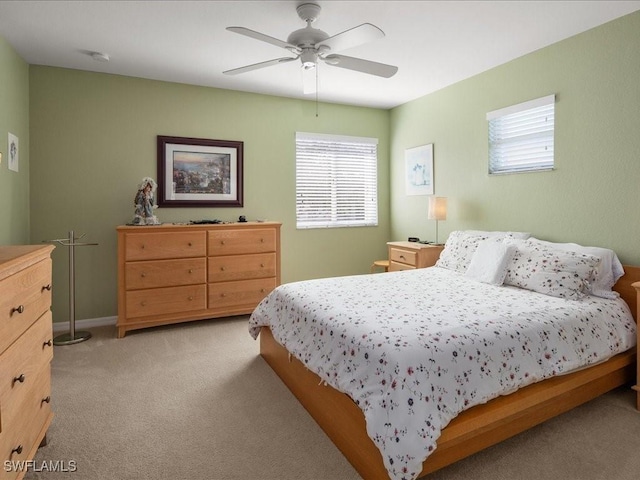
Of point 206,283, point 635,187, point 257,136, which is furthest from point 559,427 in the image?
point 257,136

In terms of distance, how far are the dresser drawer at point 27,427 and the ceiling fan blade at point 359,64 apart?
2488 millimetres

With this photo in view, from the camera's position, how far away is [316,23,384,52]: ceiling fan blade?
2.25 metres

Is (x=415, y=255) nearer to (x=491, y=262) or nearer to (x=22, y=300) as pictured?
(x=491, y=262)

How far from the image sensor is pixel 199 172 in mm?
4453

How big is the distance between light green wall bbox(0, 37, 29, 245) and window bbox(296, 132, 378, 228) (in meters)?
2.84

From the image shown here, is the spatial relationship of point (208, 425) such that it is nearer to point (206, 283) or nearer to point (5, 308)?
point (5, 308)

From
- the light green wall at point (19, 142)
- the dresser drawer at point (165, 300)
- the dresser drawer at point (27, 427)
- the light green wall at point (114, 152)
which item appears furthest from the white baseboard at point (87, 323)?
the dresser drawer at point (27, 427)

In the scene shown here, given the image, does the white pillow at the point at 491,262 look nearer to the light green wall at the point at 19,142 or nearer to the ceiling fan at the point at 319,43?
the ceiling fan at the point at 319,43

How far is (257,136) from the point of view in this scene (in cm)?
474

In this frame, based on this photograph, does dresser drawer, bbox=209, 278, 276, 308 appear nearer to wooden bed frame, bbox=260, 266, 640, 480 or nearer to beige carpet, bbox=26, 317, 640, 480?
beige carpet, bbox=26, 317, 640, 480

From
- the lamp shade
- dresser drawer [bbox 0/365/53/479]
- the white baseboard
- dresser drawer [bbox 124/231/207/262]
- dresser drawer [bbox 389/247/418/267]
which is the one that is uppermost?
the lamp shade

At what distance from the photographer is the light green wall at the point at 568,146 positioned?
2863 mm

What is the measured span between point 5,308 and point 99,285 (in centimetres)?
289

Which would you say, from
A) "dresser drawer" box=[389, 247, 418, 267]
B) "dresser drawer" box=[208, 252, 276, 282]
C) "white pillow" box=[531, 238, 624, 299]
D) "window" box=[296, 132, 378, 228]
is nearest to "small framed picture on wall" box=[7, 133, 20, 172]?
"dresser drawer" box=[208, 252, 276, 282]
